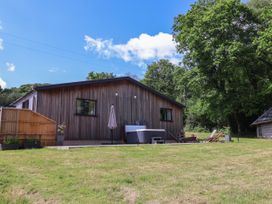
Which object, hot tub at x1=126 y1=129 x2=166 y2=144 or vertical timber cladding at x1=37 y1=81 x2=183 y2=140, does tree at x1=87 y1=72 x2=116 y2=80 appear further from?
hot tub at x1=126 y1=129 x2=166 y2=144

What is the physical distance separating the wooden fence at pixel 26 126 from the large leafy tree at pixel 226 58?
15568mm

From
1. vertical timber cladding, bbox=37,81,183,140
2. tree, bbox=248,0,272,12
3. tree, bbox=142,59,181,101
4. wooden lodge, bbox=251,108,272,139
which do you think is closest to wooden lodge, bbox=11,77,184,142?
vertical timber cladding, bbox=37,81,183,140

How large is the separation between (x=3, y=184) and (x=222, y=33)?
23.1 meters

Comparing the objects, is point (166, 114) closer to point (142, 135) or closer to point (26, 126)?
point (142, 135)

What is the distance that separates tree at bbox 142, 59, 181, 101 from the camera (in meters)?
46.2

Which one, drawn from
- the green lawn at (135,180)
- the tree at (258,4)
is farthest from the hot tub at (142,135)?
the tree at (258,4)

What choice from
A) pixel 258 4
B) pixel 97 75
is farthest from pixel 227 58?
pixel 97 75

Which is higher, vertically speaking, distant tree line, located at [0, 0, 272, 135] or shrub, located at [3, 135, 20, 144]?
distant tree line, located at [0, 0, 272, 135]

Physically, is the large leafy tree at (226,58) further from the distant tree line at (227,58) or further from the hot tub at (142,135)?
the hot tub at (142,135)

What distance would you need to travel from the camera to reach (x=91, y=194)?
5.24 meters

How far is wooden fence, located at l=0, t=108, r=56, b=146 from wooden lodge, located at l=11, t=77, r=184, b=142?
5.12 ft

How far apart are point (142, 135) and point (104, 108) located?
2.98m

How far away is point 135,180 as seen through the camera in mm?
5996

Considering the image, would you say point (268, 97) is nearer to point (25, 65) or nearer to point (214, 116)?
point (214, 116)
